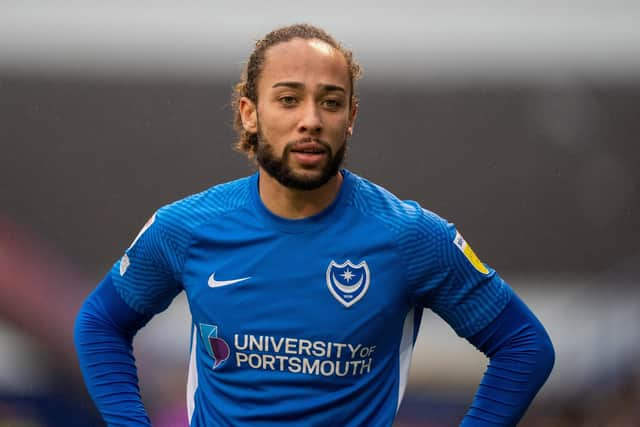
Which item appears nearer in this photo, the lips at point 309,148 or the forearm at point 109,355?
the lips at point 309,148

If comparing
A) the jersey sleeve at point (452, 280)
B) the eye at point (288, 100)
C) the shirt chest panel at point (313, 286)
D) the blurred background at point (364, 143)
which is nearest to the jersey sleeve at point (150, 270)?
the shirt chest panel at point (313, 286)

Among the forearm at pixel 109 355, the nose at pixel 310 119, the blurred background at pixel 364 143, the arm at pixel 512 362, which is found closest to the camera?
the nose at pixel 310 119

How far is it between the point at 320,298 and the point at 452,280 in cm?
29

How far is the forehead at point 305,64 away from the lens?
7.09 ft

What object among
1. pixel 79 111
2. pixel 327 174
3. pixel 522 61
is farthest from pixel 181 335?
pixel 327 174

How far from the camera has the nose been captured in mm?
2113

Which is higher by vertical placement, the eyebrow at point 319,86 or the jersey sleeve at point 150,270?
the eyebrow at point 319,86

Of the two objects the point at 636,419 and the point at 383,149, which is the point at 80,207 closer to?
the point at 383,149

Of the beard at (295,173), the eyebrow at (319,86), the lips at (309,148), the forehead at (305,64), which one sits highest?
the forehead at (305,64)

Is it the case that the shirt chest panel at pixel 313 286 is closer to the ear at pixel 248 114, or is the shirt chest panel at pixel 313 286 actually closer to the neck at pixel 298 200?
the neck at pixel 298 200

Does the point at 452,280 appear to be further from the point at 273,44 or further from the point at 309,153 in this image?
the point at 273,44

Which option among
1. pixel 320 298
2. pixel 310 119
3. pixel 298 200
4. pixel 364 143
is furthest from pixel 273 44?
pixel 364 143

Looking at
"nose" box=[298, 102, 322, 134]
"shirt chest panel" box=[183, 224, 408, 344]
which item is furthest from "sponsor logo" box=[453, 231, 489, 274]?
"nose" box=[298, 102, 322, 134]

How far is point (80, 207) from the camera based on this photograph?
4.62 meters
